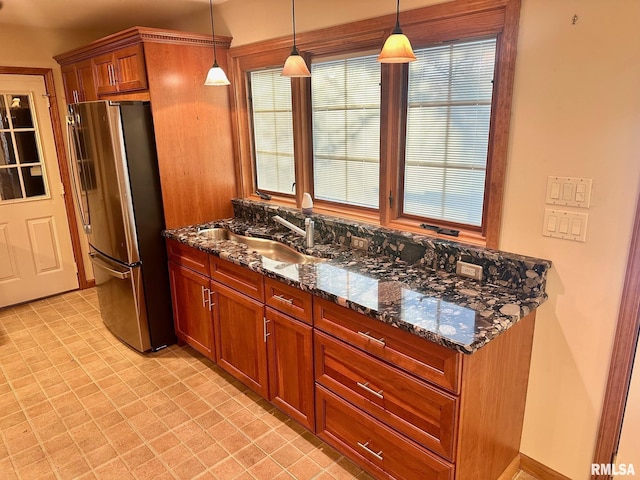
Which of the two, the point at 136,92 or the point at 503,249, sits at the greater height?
the point at 136,92

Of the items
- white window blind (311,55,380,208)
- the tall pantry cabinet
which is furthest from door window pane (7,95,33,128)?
white window blind (311,55,380,208)

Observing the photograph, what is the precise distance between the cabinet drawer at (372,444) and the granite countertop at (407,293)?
51 cm

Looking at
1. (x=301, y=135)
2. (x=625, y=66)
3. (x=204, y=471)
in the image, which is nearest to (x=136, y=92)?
(x=301, y=135)

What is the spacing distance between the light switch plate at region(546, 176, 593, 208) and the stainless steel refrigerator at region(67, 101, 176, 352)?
2.35 metres

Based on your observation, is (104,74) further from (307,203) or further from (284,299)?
(284,299)

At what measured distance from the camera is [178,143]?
2.95 m

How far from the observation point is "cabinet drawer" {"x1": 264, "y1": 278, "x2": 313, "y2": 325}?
2037 mm

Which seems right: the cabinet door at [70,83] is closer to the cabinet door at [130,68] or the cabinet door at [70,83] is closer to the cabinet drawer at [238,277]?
the cabinet door at [130,68]

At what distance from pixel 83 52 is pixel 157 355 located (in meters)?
2.35

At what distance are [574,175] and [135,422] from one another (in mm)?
2491


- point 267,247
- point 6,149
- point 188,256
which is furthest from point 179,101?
point 6,149

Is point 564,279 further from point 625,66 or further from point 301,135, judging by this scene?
point 301,135

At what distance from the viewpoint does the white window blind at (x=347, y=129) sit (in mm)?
2443

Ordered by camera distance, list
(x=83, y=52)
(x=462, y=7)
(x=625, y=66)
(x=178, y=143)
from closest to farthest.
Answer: (x=625, y=66)
(x=462, y=7)
(x=178, y=143)
(x=83, y=52)
